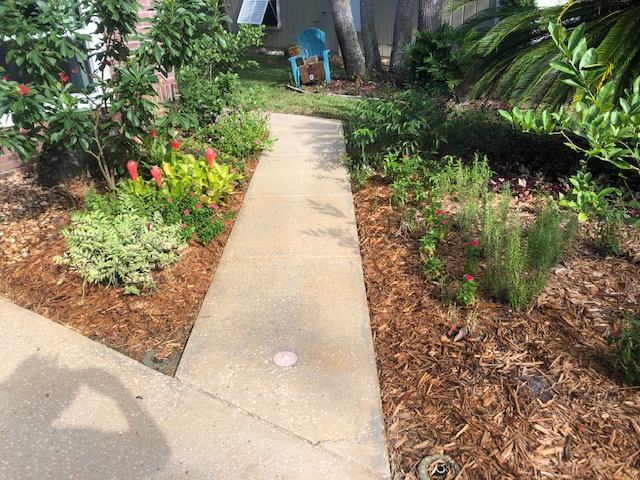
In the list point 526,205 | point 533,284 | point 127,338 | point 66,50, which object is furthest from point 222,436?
point 526,205

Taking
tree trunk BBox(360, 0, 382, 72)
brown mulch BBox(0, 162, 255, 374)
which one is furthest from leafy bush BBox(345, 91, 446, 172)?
tree trunk BBox(360, 0, 382, 72)

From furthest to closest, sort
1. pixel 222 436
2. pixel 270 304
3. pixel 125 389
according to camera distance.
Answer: pixel 270 304 < pixel 125 389 < pixel 222 436

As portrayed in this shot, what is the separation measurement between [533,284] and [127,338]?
252cm

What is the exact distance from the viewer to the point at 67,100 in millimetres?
3623

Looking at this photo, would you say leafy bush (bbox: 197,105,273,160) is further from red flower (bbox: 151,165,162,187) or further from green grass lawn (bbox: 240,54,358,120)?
red flower (bbox: 151,165,162,187)

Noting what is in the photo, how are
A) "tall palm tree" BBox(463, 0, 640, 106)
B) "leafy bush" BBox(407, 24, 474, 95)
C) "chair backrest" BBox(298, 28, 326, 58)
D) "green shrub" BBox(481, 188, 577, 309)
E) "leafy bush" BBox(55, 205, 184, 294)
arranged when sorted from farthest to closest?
"chair backrest" BBox(298, 28, 326, 58)
"leafy bush" BBox(407, 24, 474, 95)
"tall palm tree" BBox(463, 0, 640, 106)
"leafy bush" BBox(55, 205, 184, 294)
"green shrub" BBox(481, 188, 577, 309)

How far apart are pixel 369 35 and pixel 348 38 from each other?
686mm

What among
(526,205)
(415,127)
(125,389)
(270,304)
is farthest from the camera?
(415,127)

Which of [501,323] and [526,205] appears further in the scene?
[526,205]

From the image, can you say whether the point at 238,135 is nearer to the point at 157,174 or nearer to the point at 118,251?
the point at 157,174

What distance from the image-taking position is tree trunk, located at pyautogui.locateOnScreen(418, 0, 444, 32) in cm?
995

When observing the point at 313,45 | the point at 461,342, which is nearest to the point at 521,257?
the point at 461,342

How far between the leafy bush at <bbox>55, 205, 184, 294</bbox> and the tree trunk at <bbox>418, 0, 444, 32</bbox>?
318 inches

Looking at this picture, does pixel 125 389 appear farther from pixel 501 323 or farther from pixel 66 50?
pixel 66 50
